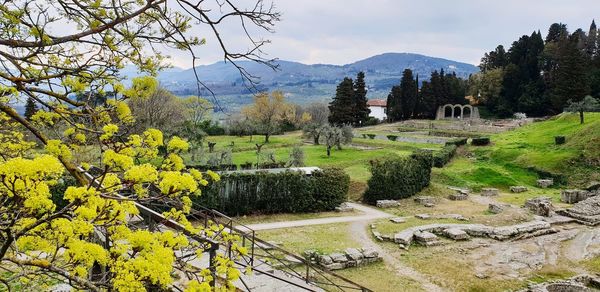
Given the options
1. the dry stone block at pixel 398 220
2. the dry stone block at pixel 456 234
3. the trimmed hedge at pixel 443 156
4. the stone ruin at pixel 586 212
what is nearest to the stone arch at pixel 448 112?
the trimmed hedge at pixel 443 156

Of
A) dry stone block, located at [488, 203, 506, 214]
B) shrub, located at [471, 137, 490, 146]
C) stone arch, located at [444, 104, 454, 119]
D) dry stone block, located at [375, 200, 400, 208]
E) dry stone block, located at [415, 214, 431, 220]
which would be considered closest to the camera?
dry stone block, located at [415, 214, 431, 220]

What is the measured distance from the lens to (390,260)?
15555 mm

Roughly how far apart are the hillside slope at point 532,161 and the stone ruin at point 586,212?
277 inches

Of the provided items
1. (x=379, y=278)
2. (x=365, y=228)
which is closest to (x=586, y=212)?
(x=365, y=228)

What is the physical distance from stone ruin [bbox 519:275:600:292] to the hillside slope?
17087 millimetres

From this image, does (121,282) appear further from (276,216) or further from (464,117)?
(464,117)

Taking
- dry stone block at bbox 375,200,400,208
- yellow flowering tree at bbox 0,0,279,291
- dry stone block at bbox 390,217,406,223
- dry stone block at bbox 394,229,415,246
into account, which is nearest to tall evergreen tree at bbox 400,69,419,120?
dry stone block at bbox 375,200,400,208

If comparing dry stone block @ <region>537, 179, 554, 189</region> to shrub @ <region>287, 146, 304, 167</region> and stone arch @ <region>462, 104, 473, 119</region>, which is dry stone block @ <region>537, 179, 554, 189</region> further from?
stone arch @ <region>462, 104, 473, 119</region>

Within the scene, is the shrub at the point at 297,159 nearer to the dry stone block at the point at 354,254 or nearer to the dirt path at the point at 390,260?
the dirt path at the point at 390,260

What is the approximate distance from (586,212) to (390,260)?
14101mm

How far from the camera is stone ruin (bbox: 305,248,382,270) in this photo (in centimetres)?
1427

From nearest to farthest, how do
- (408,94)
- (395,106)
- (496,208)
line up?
(496,208), (408,94), (395,106)

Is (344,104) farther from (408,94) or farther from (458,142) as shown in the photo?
(458,142)

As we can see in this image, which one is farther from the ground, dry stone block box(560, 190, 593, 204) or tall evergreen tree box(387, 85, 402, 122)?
tall evergreen tree box(387, 85, 402, 122)
